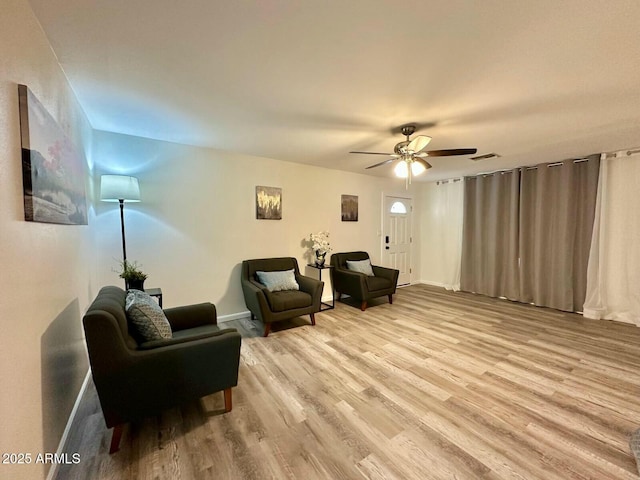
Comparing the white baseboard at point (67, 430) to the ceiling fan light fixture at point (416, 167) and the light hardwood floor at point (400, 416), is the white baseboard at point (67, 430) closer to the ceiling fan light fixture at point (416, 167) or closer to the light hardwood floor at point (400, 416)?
the light hardwood floor at point (400, 416)

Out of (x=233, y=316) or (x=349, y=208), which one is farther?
(x=349, y=208)

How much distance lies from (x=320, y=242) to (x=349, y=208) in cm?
104

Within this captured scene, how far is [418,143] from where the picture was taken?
2545 mm

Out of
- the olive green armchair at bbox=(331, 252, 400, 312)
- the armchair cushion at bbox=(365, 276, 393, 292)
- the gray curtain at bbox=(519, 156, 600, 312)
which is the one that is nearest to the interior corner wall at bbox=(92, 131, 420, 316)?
the olive green armchair at bbox=(331, 252, 400, 312)

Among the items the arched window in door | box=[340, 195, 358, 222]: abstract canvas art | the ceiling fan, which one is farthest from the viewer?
the arched window in door

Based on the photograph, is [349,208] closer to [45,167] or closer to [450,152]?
[450,152]

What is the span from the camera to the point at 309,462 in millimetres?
1536

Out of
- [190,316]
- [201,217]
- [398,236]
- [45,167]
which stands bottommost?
[190,316]

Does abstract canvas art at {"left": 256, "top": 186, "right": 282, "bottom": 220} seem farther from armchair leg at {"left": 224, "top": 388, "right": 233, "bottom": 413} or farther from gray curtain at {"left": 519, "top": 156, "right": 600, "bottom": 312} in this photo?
gray curtain at {"left": 519, "top": 156, "right": 600, "bottom": 312}

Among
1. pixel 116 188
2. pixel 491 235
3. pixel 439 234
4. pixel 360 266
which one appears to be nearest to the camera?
pixel 116 188

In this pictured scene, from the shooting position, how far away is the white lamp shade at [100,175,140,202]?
8.64 ft

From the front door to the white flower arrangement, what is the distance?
65.8 inches

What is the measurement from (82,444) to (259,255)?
8.88 feet

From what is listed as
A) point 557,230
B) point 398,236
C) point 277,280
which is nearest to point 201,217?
point 277,280
